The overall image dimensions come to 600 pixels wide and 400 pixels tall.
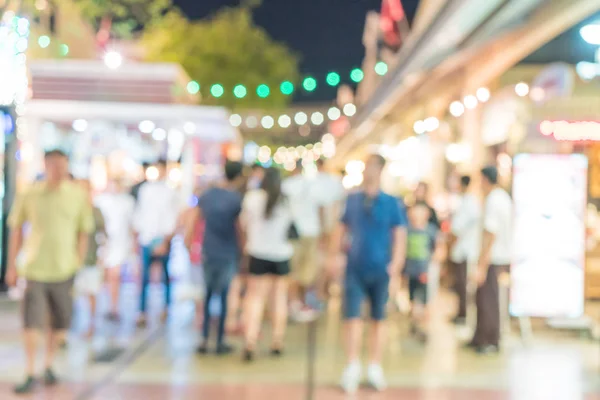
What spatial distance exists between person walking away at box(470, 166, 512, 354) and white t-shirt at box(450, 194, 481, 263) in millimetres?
686

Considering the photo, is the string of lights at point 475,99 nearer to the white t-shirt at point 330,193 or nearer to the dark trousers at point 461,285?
the dark trousers at point 461,285

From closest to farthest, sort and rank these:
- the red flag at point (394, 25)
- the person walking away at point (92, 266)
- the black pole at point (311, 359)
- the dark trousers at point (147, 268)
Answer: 1. the black pole at point (311, 359)
2. the person walking away at point (92, 266)
3. the dark trousers at point (147, 268)
4. the red flag at point (394, 25)

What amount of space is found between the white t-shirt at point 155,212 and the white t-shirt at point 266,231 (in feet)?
5.37

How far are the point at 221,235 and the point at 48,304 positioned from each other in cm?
196

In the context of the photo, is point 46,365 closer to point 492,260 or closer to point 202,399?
point 202,399

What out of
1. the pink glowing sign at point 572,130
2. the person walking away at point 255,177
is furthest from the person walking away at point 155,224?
the pink glowing sign at point 572,130

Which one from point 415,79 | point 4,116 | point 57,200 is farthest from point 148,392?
point 415,79

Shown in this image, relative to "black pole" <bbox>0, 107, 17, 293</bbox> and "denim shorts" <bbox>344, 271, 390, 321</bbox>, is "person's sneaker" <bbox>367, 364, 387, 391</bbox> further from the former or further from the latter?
"black pole" <bbox>0, 107, 17, 293</bbox>

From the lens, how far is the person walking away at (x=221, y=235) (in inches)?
304

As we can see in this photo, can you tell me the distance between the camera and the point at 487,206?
7.98 m

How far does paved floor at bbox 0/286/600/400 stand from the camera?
6176 mm

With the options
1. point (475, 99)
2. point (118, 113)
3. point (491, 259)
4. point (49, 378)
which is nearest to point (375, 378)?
point (491, 259)

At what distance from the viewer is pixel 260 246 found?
25.0 feet

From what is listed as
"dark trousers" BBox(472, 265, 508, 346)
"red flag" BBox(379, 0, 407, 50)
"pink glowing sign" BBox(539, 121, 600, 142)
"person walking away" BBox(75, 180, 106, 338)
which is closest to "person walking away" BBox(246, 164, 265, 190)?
"person walking away" BBox(75, 180, 106, 338)
